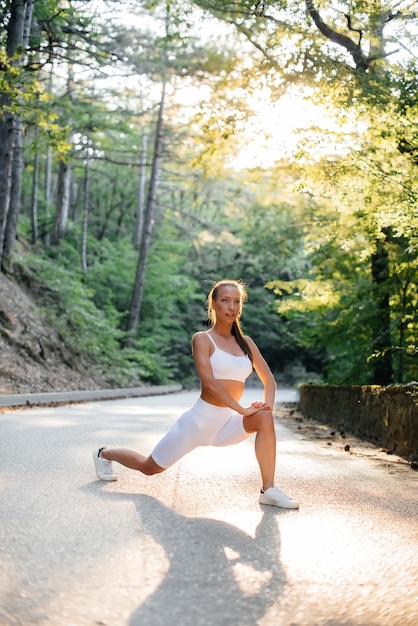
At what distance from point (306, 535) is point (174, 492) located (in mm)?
1730

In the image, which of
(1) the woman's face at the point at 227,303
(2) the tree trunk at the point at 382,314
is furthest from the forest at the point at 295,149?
(1) the woman's face at the point at 227,303

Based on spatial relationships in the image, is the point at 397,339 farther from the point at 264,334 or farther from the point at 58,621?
the point at 264,334

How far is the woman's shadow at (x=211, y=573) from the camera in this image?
3.26 m

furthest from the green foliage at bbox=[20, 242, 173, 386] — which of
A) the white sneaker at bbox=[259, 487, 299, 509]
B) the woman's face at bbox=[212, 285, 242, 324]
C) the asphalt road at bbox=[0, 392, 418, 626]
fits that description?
the white sneaker at bbox=[259, 487, 299, 509]

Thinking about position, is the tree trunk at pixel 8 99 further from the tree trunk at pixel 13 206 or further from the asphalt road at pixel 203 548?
the asphalt road at pixel 203 548

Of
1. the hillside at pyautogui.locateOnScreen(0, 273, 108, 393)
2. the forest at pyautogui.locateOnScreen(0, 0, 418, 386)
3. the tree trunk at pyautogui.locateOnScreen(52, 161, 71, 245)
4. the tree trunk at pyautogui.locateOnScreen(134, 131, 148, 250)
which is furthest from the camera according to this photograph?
the tree trunk at pyautogui.locateOnScreen(134, 131, 148, 250)

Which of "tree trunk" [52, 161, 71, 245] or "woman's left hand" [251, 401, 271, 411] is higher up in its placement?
"tree trunk" [52, 161, 71, 245]

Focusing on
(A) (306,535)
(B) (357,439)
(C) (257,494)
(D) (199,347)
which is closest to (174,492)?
(C) (257,494)

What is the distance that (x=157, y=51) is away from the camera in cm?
3556

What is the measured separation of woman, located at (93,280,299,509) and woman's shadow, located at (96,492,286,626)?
0.52 m

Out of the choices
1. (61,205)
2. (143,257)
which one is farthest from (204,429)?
(61,205)

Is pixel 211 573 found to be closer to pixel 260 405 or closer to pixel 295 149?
pixel 260 405

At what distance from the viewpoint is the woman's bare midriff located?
19.0 ft

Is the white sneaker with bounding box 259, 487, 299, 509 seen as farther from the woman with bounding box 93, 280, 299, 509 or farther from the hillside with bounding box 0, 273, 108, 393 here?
the hillside with bounding box 0, 273, 108, 393
